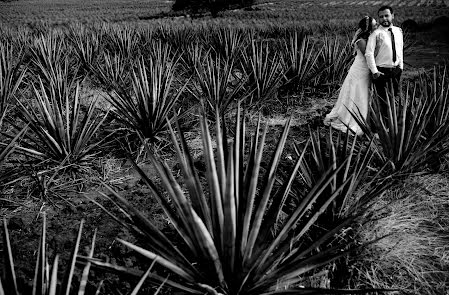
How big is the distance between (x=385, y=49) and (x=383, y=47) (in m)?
0.03

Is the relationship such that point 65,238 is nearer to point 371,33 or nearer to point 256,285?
point 256,285

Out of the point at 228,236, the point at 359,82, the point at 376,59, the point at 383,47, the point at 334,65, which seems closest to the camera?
the point at 228,236

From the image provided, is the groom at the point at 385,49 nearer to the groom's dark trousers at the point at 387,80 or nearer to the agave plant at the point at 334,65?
the groom's dark trousers at the point at 387,80

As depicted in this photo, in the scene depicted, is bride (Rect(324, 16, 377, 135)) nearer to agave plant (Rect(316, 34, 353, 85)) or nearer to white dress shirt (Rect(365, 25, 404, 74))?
white dress shirt (Rect(365, 25, 404, 74))

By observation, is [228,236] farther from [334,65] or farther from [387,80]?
[334,65]

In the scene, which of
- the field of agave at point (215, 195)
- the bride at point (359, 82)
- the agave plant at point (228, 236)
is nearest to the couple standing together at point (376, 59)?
the bride at point (359, 82)

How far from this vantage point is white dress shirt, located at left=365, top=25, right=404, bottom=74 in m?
3.04

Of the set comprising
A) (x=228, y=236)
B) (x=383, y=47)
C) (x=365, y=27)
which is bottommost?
(x=228, y=236)

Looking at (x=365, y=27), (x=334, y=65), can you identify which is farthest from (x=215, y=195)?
(x=334, y=65)

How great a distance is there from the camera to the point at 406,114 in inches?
98.0

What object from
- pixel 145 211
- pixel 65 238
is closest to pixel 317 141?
pixel 145 211

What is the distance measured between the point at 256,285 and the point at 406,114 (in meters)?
1.87

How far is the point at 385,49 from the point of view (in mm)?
3100

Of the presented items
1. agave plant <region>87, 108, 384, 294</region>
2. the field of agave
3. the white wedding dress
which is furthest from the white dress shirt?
agave plant <region>87, 108, 384, 294</region>
